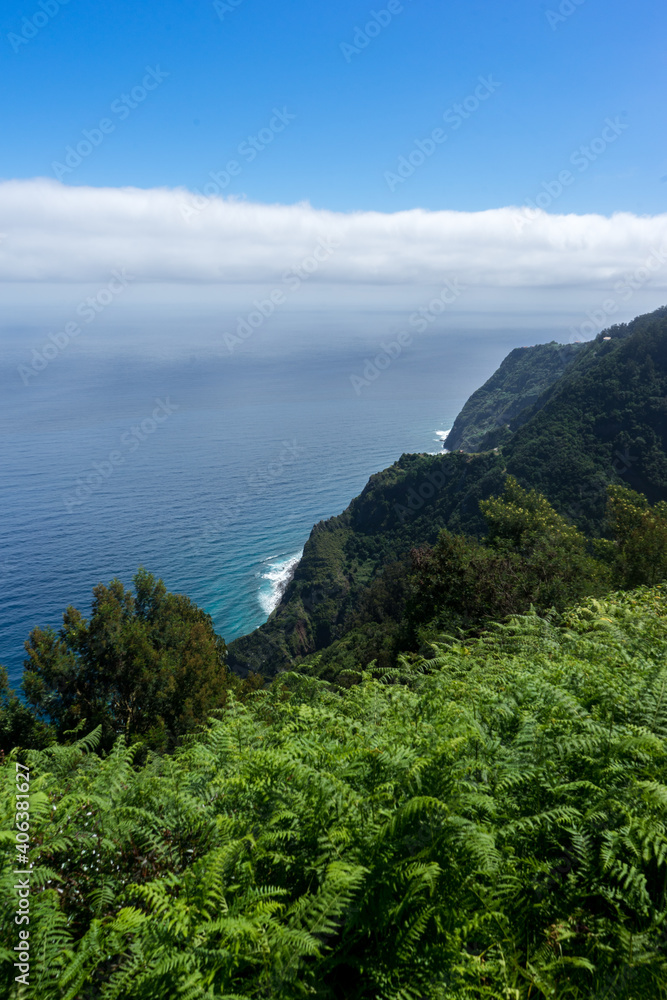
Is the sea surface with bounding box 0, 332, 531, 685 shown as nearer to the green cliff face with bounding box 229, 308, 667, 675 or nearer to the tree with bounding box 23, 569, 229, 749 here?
the green cliff face with bounding box 229, 308, 667, 675

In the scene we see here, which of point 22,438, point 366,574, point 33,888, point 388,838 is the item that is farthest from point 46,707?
point 22,438

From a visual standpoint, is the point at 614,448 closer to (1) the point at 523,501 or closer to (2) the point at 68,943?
(1) the point at 523,501

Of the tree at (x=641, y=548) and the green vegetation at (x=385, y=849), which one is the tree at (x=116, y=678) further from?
the tree at (x=641, y=548)

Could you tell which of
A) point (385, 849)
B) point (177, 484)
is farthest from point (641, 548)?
point (177, 484)

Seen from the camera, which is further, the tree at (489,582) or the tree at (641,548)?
the tree at (641,548)

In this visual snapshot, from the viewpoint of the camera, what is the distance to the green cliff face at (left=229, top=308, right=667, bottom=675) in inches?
2152

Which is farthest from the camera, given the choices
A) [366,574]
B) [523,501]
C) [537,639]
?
[366,574]

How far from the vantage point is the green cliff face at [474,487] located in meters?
54.7

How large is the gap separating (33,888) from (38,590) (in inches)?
2474

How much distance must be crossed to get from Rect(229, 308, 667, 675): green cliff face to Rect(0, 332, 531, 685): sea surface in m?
7.07

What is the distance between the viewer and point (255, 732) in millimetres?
5371

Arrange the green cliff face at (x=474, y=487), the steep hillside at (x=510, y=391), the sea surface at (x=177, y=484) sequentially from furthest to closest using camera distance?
1. the steep hillside at (x=510, y=391)
2. the sea surface at (x=177, y=484)
3. the green cliff face at (x=474, y=487)

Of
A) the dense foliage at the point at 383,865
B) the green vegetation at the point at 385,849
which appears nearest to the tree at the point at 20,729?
the green vegetation at the point at 385,849

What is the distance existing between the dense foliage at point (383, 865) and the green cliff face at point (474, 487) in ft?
118
